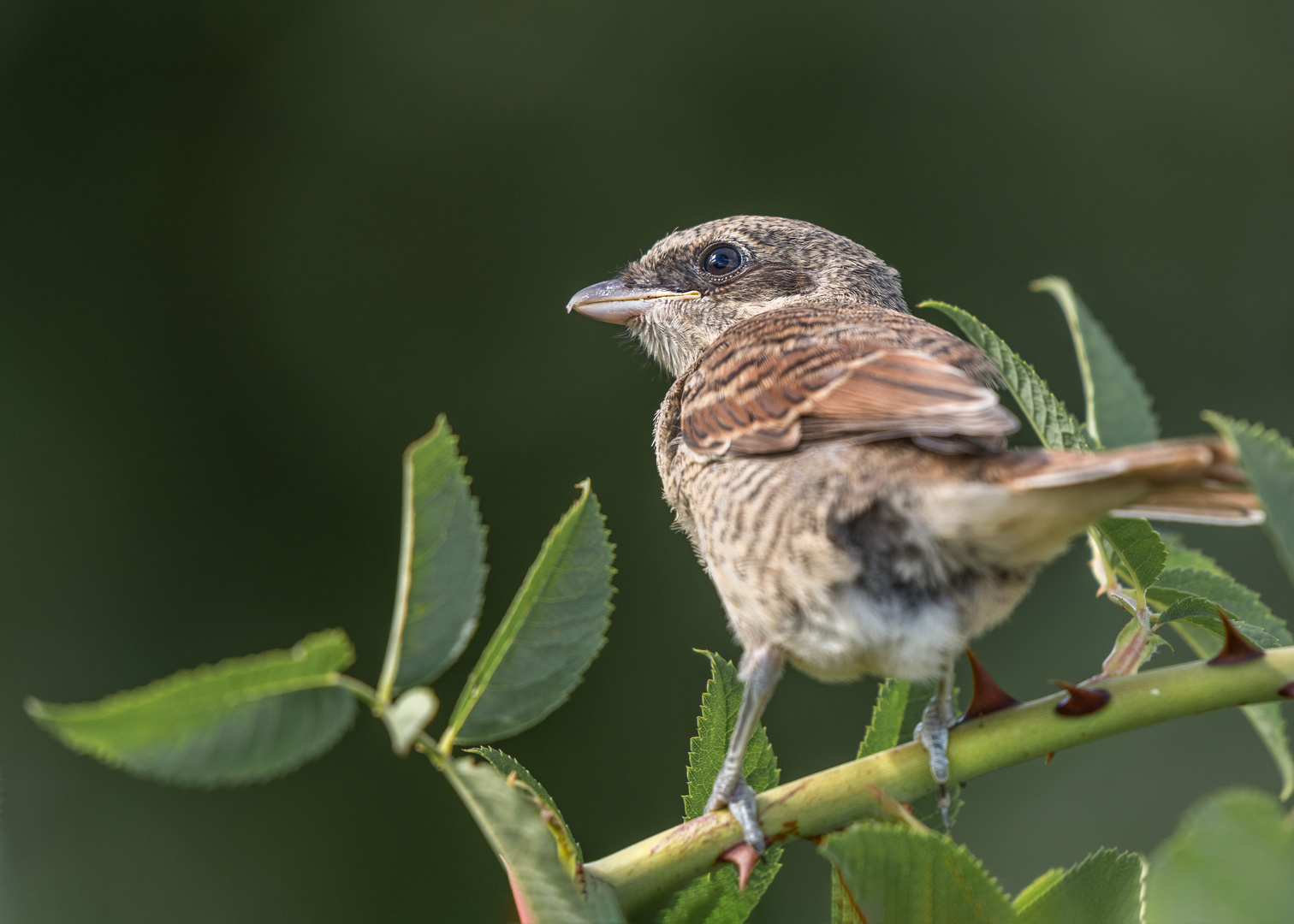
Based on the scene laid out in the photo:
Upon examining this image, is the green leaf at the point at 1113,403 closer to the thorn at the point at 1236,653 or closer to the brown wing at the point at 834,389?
the brown wing at the point at 834,389

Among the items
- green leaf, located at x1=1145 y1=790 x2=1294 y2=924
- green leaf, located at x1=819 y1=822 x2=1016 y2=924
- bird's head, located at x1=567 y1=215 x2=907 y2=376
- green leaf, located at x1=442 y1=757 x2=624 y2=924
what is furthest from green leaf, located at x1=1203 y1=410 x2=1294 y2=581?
bird's head, located at x1=567 y1=215 x2=907 y2=376

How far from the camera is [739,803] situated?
39.1 inches

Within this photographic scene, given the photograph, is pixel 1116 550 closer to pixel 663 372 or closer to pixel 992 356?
pixel 992 356

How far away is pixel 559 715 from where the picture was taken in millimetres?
3855

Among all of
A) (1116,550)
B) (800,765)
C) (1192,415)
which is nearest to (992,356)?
(1116,550)

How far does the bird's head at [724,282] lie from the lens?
2.55m

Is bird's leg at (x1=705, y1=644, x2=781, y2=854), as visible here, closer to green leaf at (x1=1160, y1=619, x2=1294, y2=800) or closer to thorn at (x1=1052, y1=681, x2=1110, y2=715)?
thorn at (x1=1052, y1=681, x2=1110, y2=715)

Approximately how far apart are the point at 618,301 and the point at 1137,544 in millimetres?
1690

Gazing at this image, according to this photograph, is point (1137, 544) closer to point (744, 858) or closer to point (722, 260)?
point (744, 858)

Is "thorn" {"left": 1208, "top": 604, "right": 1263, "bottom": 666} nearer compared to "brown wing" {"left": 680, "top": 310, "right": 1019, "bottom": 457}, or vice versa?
"thorn" {"left": 1208, "top": 604, "right": 1263, "bottom": 666}

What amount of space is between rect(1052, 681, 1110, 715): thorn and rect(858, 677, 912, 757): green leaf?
257mm

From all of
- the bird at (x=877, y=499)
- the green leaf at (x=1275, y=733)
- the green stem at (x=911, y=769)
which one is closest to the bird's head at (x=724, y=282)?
the bird at (x=877, y=499)

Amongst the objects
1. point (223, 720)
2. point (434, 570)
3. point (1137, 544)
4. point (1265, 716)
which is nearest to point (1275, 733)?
point (1265, 716)

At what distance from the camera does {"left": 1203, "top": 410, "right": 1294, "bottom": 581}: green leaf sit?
70cm
